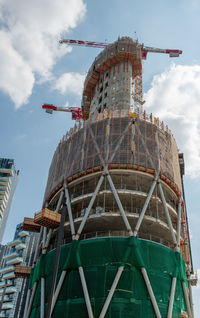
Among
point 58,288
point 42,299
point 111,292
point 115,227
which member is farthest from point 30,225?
point 111,292

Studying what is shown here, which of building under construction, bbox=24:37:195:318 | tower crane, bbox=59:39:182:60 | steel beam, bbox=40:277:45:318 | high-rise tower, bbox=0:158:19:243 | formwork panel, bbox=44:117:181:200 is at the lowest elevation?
steel beam, bbox=40:277:45:318

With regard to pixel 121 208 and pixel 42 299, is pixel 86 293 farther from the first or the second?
pixel 121 208

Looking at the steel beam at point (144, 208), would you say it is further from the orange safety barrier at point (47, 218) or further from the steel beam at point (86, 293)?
the orange safety barrier at point (47, 218)

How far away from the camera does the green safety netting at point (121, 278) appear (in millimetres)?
29844

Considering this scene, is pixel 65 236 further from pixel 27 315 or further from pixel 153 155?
pixel 153 155

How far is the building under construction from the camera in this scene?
30.7m

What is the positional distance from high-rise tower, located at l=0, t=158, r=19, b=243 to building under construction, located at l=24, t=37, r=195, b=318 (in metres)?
86.7

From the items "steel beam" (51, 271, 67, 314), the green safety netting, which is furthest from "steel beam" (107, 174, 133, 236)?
"steel beam" (51, 271, 67, 314)

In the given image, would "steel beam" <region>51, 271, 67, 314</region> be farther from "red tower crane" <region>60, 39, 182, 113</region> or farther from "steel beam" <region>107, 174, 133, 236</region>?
"red tower crane" <region>60, 39, 182, 113</region>

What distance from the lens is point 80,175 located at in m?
41.8

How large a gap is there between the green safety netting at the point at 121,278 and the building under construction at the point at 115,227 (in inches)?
3.8

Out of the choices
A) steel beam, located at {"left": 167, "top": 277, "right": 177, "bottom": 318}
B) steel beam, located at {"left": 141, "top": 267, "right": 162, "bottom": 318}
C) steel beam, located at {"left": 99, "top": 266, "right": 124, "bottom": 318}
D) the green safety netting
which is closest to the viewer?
steel beam, located at {"left": 99, "top": 266, "right": 124, "bottom": 318}

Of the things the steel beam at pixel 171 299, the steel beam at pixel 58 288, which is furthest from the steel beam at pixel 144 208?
the steel beam at pixel 58 288

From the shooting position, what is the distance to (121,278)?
31109 millimetres
